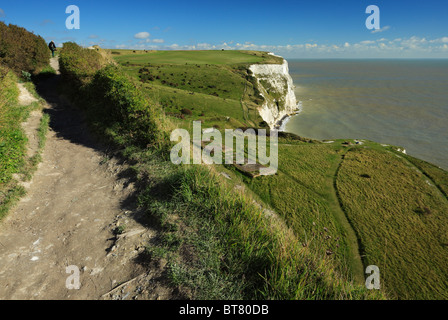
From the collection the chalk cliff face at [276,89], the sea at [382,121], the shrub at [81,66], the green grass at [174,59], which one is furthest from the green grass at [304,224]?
the green grass at [174,59]

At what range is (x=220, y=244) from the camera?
6176mm

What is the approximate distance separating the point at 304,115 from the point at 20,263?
6476cm

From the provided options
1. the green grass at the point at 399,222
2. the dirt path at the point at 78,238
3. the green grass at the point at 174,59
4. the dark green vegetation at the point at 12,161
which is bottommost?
the green grass at the point at 399,222

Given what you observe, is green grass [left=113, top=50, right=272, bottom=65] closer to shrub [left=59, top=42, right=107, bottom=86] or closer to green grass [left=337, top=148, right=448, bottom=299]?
shrub [left=59, top=42, right=107, bottom=86]

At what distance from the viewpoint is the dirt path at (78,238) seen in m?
5.52

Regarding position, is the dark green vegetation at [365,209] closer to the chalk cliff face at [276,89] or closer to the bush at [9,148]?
the bush at [9,148]

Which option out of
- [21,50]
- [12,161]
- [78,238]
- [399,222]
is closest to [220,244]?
[78,238]

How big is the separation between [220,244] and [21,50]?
1363 inches

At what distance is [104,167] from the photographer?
1202cm

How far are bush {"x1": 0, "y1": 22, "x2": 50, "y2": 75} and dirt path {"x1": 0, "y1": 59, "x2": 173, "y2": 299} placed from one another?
20456 mm

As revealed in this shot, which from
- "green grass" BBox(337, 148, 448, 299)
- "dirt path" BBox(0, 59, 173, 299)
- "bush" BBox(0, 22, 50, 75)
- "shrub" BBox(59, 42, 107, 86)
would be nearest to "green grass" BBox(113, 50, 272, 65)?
"bush" BBox(0, 22, 50, 75)

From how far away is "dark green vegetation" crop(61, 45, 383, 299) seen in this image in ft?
16.2

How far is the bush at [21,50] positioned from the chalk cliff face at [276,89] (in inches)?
1631
